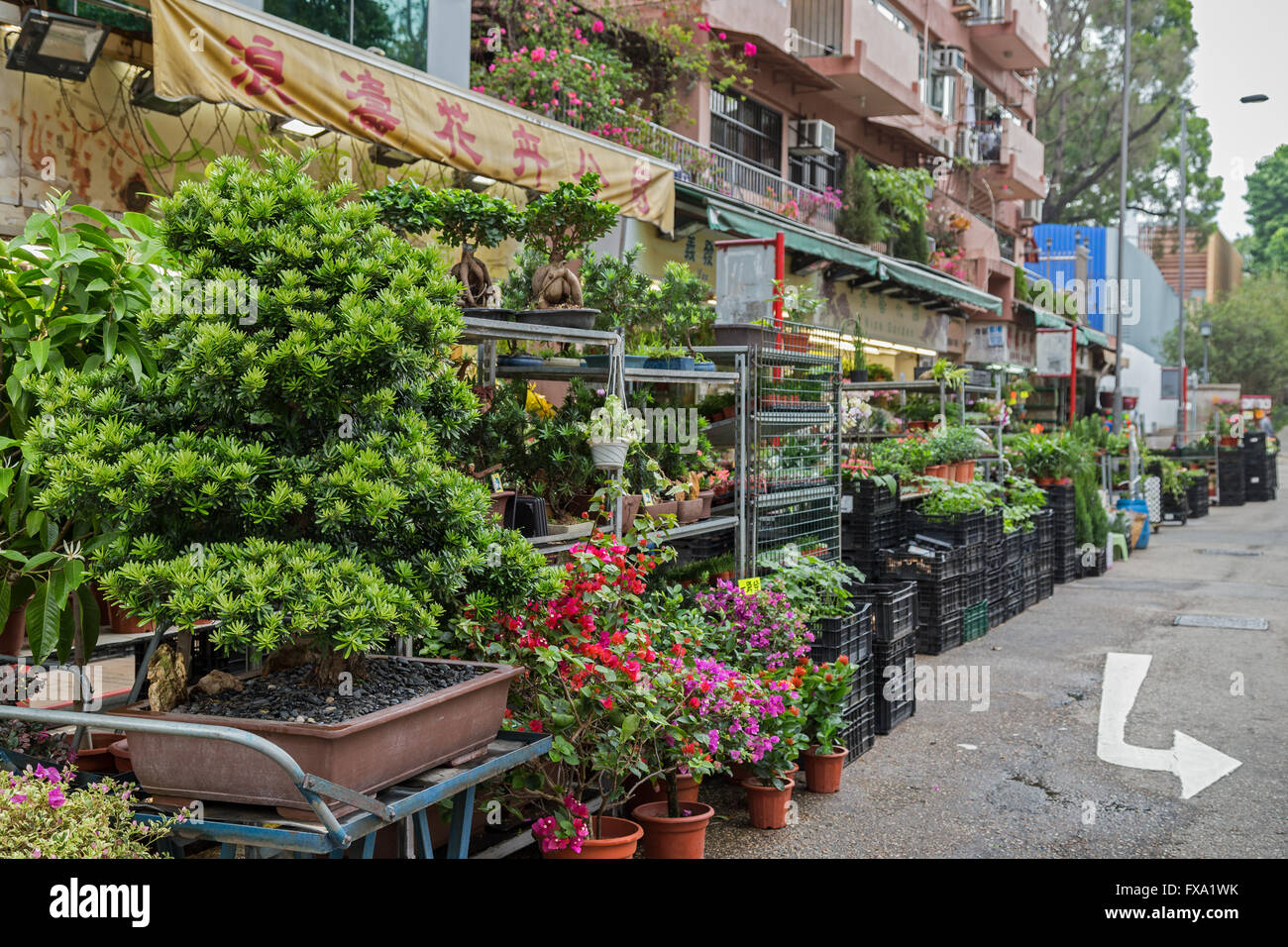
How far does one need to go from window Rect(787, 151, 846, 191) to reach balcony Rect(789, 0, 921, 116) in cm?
116

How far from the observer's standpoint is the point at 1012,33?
28438 mm

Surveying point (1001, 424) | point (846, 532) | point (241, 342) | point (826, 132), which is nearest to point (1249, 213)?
point (826, 132)

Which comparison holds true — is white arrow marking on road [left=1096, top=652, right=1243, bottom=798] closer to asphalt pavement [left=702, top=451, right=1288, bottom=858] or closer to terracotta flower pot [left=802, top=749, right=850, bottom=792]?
asphalt pavement [left=702, top=451, right=1288, bottom=858]

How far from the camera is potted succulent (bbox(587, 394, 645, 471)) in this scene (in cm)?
591

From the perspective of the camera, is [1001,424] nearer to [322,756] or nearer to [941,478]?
[941,478]

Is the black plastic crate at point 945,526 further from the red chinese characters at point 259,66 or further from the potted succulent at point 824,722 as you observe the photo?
the red chinese characters at point 259,66

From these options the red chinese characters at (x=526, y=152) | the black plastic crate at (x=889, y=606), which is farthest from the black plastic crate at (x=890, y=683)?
the red chinese characters at (x=526, y=152)

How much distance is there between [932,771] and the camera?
260 inches

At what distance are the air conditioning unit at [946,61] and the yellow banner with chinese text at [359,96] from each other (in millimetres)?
19677

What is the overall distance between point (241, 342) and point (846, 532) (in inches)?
289

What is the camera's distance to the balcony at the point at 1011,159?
28741 mm

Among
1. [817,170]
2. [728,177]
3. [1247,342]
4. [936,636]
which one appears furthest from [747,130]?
[1247,342]

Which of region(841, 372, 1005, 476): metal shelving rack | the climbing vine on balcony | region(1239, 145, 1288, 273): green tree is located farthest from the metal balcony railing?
region(1239, 145, 1288, 273): green tree
